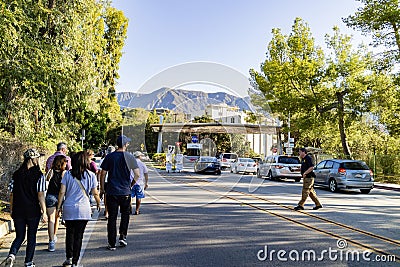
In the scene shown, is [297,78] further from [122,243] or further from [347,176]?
[122,243]

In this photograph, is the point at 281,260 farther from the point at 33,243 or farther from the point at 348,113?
the point at 348,113

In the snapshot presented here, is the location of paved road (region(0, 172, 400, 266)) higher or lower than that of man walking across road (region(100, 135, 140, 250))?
lower

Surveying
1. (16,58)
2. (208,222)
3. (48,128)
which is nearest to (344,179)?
(208,222)

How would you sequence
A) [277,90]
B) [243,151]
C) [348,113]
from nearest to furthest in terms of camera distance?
[348,113], [277,90], [243,151]

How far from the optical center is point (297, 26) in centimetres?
3922

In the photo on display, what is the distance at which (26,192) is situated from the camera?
6430mm

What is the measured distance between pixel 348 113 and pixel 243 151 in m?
16.4

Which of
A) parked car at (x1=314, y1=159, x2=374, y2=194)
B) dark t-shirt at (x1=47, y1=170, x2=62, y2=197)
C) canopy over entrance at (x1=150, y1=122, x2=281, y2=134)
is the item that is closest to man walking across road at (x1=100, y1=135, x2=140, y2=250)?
dark t-shirt at (x1=47, y1=170, x2=62, y2=197)

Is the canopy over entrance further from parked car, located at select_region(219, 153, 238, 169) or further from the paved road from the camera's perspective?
the paved road

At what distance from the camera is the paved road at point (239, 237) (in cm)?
689

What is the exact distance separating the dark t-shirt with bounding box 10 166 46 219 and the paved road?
93 centimetres

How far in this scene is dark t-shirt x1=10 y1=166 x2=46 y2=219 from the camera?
637 cm

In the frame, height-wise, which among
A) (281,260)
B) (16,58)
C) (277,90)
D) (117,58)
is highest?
(117,58)

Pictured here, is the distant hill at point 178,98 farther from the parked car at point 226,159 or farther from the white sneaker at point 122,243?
the parked car at point 226,159
